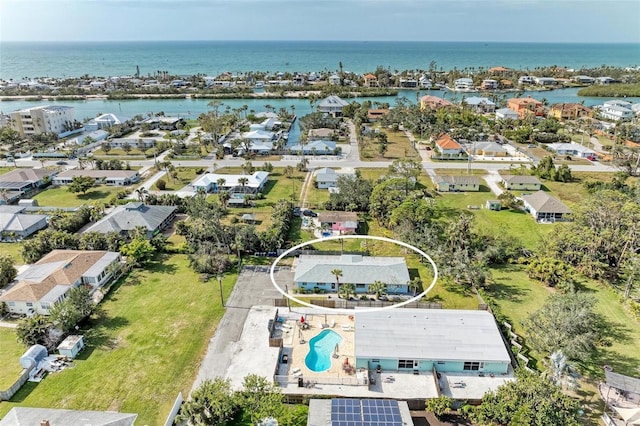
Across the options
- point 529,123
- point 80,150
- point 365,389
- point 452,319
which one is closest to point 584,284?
point 452,319

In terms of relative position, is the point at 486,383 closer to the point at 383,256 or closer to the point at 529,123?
the point at 383,256

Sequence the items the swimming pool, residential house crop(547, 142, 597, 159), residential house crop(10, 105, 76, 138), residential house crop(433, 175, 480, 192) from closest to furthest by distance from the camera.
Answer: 1. the swimming pool
2. residential house crop(433, 175, 480, 192)
3. residential house crop(547, 142, 597, 159)
4. residential house crop(10, 105, 76, 138)

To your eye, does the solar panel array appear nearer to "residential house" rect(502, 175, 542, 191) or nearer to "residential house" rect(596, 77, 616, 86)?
"residential house" rect(502, 175, 542, 191)

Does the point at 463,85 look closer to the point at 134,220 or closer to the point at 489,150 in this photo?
the point at 489,150

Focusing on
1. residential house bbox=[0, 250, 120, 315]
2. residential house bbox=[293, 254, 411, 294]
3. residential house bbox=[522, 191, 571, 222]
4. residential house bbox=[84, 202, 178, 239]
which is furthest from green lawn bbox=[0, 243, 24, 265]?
residential house bbox=[522, 191, 571, 222]

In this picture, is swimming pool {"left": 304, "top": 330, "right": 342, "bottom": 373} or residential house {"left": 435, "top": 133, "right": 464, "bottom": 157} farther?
residential house {"left": 435, "top": 133, "right": 464, "bottom": 157}

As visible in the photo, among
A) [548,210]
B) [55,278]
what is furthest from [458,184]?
[55,278]

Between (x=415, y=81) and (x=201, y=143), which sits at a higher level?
(x=415, y=81)
